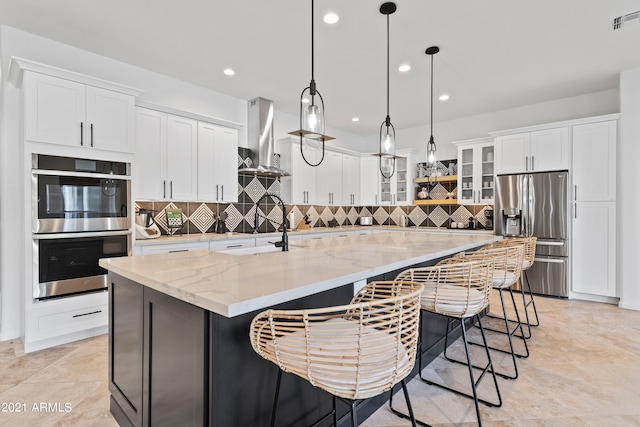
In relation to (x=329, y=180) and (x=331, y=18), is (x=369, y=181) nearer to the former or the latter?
(x=329, y=180)

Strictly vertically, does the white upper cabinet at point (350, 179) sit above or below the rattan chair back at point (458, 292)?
above

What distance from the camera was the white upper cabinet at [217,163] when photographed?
4.02m

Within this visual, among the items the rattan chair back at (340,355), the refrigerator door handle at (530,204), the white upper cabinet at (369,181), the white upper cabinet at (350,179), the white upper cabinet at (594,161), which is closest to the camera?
the rattan chair back at (340,355)

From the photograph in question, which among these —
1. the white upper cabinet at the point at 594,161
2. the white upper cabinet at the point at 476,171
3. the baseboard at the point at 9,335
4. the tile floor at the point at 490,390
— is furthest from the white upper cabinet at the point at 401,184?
the baseboard at the point at 9,335

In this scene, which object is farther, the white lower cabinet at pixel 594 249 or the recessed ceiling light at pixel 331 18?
the white lower cabinet at pixel 594 249

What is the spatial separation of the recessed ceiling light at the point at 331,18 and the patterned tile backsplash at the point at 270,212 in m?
2.43

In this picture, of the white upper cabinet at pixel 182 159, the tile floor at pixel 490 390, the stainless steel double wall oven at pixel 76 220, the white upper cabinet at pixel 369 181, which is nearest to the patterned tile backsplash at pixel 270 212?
the white upper cabinet at pixel 182 159

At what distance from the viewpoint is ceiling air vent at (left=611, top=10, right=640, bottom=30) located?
270 cm

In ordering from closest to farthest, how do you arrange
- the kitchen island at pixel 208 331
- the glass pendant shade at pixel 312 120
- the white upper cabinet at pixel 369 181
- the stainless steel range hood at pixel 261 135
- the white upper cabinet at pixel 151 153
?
the kitchen island at pixel 208 331 → the glass pendant shade at pixel 312 120 → the white upper cabinet at pixel 151 153 → the stainless steel range hood at pixel 261 135 → the white upper cabinet at pixel 369 181

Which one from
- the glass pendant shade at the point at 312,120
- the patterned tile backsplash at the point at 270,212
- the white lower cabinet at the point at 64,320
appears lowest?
the white lower cabinet at the point at 64,320

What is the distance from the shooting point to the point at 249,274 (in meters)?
1.43

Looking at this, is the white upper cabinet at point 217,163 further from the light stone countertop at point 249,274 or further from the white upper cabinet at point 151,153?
the light stone countertop at point 249,274

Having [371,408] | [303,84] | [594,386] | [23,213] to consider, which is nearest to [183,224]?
[23,213]

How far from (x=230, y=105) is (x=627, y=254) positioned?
5.39m
